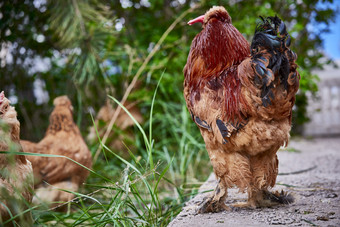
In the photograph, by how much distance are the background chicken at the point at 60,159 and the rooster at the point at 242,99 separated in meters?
1.55

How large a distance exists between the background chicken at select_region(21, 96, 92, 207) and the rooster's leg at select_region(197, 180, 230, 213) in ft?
4.95

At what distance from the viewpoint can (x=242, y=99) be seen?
2.01m

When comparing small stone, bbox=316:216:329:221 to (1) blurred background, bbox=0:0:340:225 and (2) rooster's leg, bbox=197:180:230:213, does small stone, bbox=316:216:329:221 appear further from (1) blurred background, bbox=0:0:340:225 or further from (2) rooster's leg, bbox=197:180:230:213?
(1) blurred background, bbox=0:0:340:225

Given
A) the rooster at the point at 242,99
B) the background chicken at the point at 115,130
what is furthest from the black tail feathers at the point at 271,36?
the background chicken at the point at 115,130

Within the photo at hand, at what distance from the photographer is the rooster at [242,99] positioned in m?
1.92

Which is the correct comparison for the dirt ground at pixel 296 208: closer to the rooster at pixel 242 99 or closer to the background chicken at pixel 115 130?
the rooster at pixel 242 99

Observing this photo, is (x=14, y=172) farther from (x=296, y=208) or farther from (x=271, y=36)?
(x=296, y=208)

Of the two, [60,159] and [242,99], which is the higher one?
[242,99]

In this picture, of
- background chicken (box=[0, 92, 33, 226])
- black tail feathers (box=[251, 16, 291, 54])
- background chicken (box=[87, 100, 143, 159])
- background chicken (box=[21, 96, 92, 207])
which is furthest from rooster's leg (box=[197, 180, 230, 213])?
background chicken (box=[87, 100, 143, 159])

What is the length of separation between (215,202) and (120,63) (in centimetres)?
353

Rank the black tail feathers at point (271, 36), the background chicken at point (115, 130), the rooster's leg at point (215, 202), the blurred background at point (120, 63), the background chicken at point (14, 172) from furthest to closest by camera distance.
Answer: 1. the background chicken at point (115, 130)
2. the blurred background at point (120, 63)
3. the rooster's leg at point (215, 202)
4. the black tail feathers at point (271, 36)
5. the background chicken at point (14, 172)

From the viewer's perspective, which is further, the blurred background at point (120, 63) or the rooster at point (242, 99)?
the blurred background at point (120, 63)

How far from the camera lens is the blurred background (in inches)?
157

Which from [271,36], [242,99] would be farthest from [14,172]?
[271,36]
